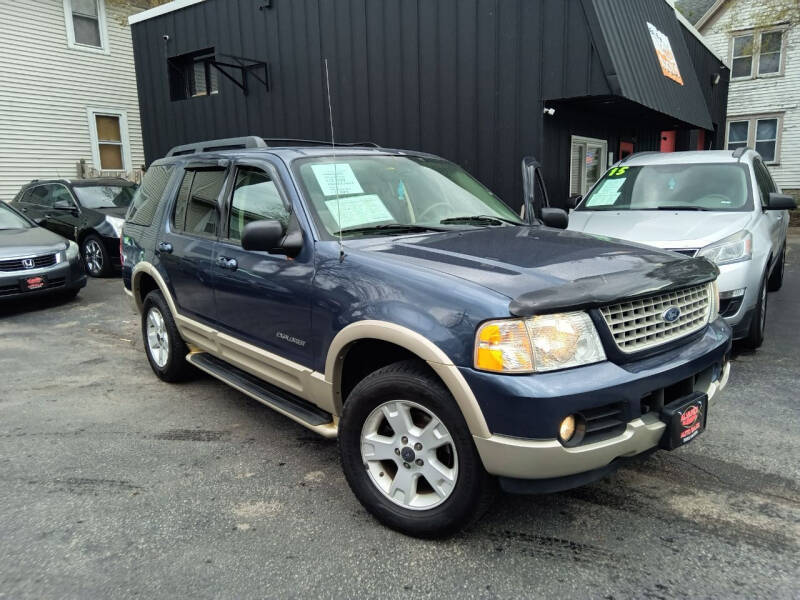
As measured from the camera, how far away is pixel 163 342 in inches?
195

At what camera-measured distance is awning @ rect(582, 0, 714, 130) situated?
25.2 ft

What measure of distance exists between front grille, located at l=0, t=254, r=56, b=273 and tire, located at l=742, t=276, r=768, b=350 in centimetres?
807

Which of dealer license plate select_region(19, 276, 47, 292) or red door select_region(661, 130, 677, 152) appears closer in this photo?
dealer license plate select_region(19, 276, 47, 292)

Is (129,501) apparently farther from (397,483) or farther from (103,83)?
(103,83)

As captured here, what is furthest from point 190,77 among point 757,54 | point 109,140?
point 757,54

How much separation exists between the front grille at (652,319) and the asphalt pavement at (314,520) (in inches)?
34.6

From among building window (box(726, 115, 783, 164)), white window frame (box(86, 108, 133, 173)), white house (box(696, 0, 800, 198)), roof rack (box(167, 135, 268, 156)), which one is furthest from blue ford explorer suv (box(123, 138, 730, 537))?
building window (box(726, 115, 783, 164))

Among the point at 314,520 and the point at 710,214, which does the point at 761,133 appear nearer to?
the point at 710,214

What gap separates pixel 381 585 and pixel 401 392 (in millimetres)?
765

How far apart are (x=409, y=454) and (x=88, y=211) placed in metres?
9.65

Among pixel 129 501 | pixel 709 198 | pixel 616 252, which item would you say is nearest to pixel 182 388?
pixel 129 501

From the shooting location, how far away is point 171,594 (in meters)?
2.39

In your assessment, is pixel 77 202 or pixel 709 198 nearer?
pixel 709 198

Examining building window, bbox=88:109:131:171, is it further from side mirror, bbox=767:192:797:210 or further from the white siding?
side mirror, bbox=767:192:797:210
